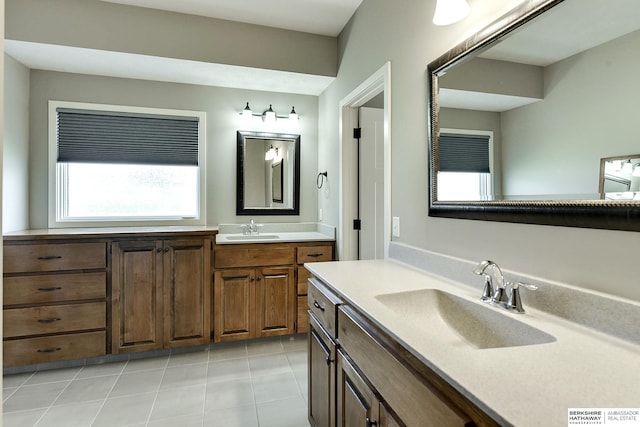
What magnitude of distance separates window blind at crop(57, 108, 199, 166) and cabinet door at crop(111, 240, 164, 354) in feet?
3.14

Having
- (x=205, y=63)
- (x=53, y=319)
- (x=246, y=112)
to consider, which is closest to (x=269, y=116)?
(x=246, y=112)

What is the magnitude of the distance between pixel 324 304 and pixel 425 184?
2.69 ft

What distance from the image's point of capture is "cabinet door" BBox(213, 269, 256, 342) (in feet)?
9.09

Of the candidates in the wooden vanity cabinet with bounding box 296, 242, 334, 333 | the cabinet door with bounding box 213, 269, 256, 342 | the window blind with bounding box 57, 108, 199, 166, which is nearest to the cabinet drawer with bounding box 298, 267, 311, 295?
the wooden vanity cabinet with bounding box 296, 242, 334, 333

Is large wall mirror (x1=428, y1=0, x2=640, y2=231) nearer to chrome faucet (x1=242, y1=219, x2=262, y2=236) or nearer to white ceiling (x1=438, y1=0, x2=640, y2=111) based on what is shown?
white ceiling (x1=438, y1=0, x2=640, y2=111)

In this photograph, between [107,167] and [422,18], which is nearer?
[422,18]

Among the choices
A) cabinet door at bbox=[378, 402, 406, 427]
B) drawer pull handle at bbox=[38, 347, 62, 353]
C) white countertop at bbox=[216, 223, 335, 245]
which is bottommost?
drawer pull handle at bbox=[38, 347, 62, 353]

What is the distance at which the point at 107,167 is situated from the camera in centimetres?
306

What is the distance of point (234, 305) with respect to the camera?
111 inches

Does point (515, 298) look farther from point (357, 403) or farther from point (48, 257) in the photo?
point (48, 257)

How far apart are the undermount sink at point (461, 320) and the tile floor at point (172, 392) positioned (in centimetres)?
112

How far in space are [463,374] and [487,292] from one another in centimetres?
59

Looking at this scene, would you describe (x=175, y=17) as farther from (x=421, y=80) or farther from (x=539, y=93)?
(x=539, y=93)

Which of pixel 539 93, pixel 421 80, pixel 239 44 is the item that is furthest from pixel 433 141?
pixel 239 44
